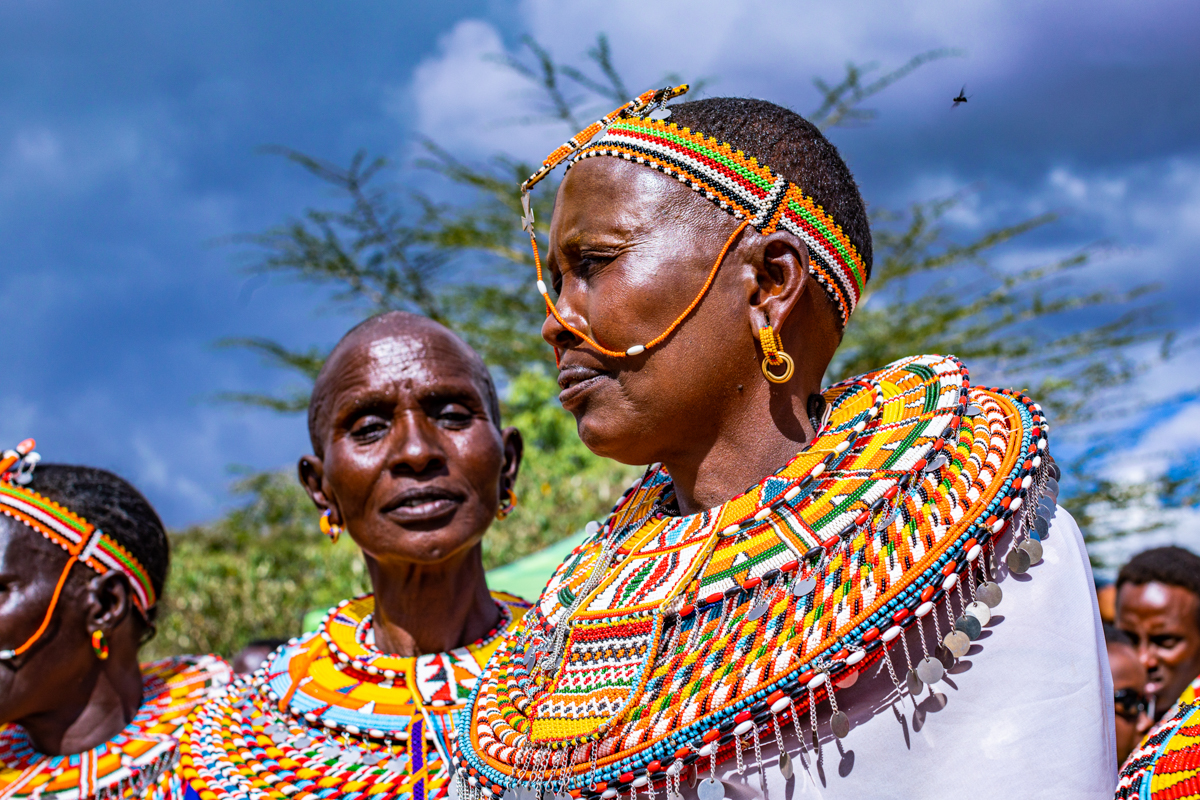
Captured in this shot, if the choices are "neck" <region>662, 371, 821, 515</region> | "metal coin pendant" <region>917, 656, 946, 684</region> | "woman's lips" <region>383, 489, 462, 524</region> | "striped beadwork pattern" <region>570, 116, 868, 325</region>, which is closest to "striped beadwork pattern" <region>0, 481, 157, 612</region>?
"woman's lips" <region>383, 489, 462, 524</region>

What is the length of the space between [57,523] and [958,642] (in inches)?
118

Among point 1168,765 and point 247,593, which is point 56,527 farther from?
point 247,593

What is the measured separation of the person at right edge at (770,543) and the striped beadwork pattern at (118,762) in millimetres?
1692

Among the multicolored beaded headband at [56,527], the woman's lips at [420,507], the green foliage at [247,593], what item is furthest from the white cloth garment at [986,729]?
the green foliage at [247,593]

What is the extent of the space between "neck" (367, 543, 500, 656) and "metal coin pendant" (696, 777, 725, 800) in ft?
5.34

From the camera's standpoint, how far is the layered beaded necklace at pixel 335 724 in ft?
8.64

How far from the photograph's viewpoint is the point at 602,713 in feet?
5.79

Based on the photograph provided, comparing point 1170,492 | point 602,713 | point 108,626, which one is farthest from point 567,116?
point 602,713

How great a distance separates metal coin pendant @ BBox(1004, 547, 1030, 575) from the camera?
1.67 meters

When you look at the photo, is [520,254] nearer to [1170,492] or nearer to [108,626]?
[1170,492]

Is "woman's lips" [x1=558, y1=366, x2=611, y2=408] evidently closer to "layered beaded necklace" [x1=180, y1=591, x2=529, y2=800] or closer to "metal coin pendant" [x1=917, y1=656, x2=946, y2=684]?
"metal coin pendant" [x1=917, y1=656, x2=946, y2=684]

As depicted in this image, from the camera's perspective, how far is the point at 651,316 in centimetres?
186

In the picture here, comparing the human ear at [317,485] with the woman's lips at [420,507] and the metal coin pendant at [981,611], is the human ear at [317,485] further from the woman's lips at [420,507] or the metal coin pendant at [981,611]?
the metal coin pendant at [981,611]

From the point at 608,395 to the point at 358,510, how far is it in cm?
141
